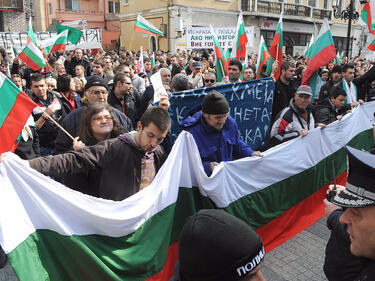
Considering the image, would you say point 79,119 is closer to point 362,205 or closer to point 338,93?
point 362,205

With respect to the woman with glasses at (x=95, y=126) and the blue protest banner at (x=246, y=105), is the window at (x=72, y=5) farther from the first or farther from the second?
the woman with glasses at (x=95, y=126)

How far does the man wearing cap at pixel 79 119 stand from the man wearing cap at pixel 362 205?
2347mm

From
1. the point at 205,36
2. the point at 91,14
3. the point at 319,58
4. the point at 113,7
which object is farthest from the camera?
the point at 113,7

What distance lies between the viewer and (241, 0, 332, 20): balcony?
2744 cm

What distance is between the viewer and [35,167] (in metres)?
2.08

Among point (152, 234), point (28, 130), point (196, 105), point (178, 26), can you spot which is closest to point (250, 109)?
point (196, 105)

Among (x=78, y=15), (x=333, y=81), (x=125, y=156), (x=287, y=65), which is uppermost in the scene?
(x=78, y=15)

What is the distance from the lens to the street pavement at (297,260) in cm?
317

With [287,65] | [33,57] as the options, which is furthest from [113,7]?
[287,65]

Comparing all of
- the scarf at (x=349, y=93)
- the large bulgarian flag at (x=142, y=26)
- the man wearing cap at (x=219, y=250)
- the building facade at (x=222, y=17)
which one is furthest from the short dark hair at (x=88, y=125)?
the building facade at (x=222, y=17)

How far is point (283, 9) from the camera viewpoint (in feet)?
98.9

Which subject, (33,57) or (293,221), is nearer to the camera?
(293,221)

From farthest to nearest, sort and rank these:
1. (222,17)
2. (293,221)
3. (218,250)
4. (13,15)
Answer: (13,15), (222,17), (293,221), (218,250)

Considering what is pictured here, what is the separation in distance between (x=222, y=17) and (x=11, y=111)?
1017 inches
